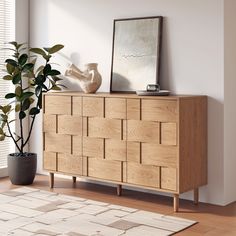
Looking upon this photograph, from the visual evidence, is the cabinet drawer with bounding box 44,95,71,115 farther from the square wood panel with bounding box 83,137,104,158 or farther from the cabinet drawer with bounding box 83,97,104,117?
the square wood panel with bounding box 83,137,104,158

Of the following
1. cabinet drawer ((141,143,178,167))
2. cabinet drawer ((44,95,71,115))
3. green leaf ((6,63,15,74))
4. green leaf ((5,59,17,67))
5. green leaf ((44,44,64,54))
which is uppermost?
green leaf ((44,44,64,54))

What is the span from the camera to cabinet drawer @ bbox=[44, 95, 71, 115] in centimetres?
477

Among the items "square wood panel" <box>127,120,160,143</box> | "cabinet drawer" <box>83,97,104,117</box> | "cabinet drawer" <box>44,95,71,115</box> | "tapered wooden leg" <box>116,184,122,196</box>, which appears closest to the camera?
"square wood panel" <box>127,120,160,143</box>

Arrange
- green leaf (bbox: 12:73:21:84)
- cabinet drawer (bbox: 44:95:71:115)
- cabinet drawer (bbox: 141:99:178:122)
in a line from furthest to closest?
green leaf (bbox: 12:73:21:84), cabinet drawer (bbox: 44:95:71:115), cabinet drawer (bbox: 141:99:178:122)

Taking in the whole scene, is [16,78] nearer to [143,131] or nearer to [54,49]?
[54,49]

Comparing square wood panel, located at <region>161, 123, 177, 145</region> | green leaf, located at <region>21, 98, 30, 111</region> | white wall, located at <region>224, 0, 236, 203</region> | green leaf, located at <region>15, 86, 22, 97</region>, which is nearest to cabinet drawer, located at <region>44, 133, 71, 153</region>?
green leaf, located at <region>21, 98, 30, 111</region>

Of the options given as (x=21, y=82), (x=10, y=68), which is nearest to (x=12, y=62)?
(x=10, y=68)

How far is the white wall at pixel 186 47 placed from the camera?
14.1 feet

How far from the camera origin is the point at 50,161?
496cm

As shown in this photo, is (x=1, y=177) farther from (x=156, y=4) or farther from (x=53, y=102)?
(x=156, y=4)

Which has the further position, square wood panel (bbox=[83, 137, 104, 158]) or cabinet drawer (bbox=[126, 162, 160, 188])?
square wood panel (bbox=[83, 137, 104, 158])

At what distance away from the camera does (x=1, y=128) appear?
514 cm

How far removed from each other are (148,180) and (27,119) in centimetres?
206

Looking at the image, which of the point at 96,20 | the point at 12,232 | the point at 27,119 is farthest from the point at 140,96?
the point at 27,119
